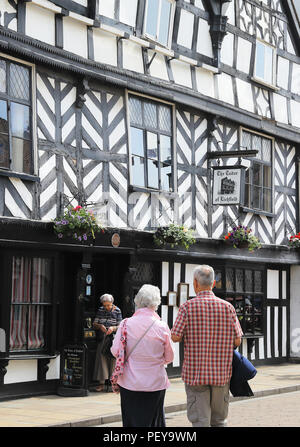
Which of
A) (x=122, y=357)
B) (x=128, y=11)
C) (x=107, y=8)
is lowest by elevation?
(x=122, y=357)

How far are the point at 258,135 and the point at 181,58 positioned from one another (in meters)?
3.81

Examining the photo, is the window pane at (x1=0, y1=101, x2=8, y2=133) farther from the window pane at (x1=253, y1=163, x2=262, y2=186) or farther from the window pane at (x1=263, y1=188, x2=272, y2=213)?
the window pane at (x1=263, y1=188, x2=272, y2=213)

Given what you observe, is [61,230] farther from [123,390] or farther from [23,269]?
[123,390]

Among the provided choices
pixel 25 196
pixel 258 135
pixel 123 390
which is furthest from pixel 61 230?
pixel 258 135

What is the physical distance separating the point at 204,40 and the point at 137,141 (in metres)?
3.40

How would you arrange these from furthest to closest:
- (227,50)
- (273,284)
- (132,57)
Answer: (273,284) → (227,50) → (132,57)

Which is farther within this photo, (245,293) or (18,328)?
(245,293)

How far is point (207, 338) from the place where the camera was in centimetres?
730

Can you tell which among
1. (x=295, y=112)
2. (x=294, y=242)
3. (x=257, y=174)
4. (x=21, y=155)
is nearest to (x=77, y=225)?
(x=21, y=155)

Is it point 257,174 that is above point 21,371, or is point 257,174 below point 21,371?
above

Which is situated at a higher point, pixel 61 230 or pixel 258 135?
pixel 258 135

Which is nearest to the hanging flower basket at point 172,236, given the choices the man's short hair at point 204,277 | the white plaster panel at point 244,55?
the white plaster panel at point 244,55

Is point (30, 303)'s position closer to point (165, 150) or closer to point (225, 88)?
point (165, 150)
